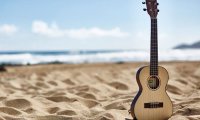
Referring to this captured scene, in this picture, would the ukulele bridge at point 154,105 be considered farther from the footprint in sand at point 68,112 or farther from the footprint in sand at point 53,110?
the footprint in sand at point 53,110

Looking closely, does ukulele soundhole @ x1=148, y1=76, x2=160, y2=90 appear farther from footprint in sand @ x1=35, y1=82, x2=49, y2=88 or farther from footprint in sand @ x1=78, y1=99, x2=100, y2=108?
footprint in sand @ x1=35, y1=82, x2=49, y2=88

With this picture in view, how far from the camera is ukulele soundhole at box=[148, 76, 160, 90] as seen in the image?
434 centimetres

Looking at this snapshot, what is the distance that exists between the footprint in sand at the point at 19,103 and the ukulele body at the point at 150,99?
1.75m

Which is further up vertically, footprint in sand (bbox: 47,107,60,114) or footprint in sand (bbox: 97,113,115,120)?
footprint in sand (bbox: 47,107,60,114)

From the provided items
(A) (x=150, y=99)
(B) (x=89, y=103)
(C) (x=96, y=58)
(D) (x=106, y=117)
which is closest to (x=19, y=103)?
(B) (x=89, y=103)

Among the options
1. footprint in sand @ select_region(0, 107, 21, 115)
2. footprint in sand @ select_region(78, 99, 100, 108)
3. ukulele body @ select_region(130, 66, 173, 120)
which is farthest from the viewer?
footprint in sand @ select_region(78, 99, 100, 108)

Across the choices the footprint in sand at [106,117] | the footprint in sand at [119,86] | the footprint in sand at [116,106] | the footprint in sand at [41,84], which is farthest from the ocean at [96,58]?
the footprint in sand at [106,117]

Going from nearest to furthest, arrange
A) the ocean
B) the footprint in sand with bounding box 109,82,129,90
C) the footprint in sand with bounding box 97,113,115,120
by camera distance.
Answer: the footprint in sand with bounding box 97,113,115,120 → the footprint in sand with bounding box 109,82,129,90 → the ocean

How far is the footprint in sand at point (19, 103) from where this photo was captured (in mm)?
5449

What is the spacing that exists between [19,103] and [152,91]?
6.67 feet

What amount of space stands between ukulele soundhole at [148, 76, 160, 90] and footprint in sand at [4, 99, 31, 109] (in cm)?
183

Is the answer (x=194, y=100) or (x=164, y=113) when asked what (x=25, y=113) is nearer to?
(x=164, y=113)

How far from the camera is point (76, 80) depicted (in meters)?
9.72

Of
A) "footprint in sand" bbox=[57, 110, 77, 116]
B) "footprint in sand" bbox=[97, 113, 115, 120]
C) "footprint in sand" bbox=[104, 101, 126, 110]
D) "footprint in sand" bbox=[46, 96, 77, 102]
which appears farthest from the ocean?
"footprint in sand" bbox=[97, 113, 115, 120]
